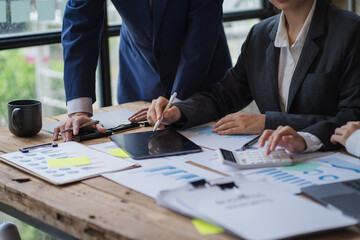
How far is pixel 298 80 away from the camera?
5.48 feet

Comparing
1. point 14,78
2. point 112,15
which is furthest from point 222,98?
point 112,15

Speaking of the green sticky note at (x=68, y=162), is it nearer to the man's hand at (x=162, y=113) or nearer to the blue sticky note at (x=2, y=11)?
the man's hand at (x=162, y=113)

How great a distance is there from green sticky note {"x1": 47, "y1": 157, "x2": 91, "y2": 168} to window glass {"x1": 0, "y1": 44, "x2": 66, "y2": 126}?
1.49m

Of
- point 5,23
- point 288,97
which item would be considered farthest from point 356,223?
point 5,23

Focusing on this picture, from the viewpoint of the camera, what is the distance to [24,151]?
149 cm

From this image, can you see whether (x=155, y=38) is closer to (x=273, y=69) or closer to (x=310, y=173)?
(x=273, y=69)

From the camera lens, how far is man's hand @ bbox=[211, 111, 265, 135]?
5.32 feet

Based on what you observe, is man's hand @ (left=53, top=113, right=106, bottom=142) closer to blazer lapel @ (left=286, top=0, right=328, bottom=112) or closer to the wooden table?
the wooden table

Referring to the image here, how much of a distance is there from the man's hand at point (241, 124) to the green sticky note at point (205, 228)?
A: 25.7 inches

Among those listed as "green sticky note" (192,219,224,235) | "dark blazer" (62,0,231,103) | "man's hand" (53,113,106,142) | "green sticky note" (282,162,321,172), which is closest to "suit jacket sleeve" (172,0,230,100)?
"dark blazer" (62,0,231,103)

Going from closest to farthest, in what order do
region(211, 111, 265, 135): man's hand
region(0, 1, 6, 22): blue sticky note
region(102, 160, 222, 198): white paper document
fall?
1. region(102, 160, 222, 198): white paper document
2. region(211, 111, 265, 135): man's hand
3. region(0, 1, 6, 22): blue sticky note

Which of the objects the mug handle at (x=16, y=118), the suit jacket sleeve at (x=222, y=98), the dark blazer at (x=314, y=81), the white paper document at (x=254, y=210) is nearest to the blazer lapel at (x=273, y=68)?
the dark blazer at (x=314, y=81)

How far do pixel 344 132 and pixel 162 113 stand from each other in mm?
580

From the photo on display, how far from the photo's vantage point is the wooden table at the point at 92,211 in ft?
3.16
